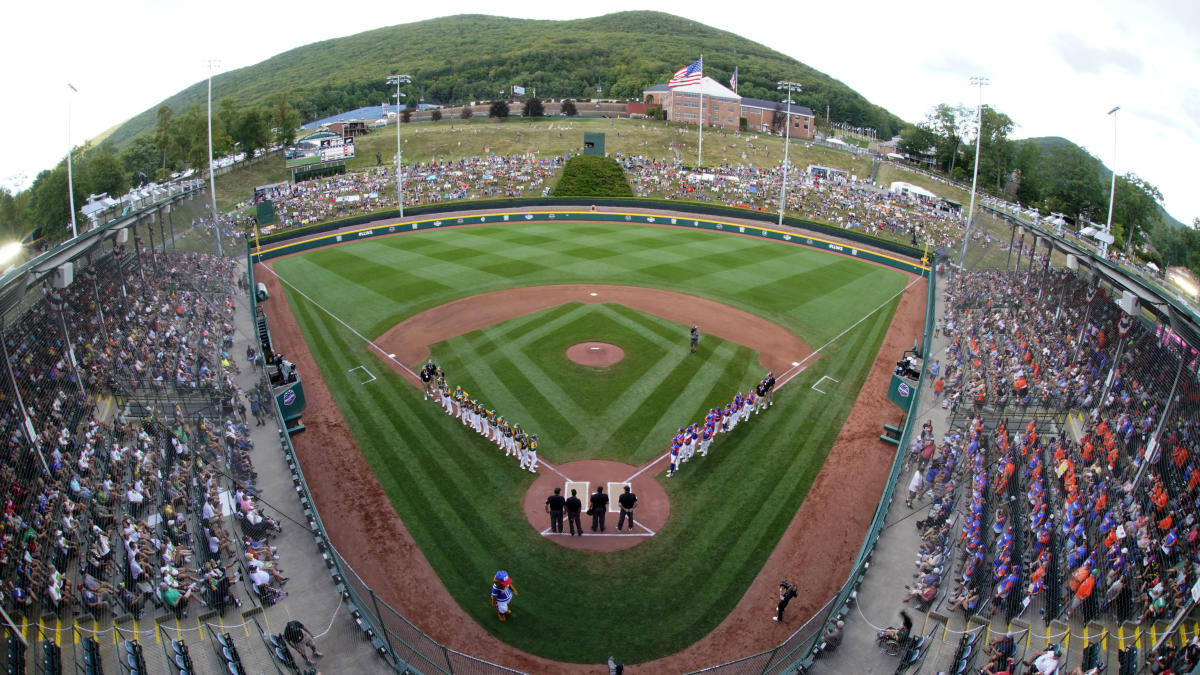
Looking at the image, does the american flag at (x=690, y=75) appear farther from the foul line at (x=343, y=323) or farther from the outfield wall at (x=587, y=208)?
the foul line at (x=343, y=323)

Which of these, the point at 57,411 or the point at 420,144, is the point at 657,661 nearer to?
the point at 57,411

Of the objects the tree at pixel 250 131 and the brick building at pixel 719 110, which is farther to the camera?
the brick building at pixel 719 110

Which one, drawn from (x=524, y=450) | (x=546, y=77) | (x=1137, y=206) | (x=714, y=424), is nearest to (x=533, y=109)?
(x=546, y=77)

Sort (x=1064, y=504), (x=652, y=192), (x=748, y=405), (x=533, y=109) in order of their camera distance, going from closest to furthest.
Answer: (x=1064, y=504) → (x=748, y=405) → (x=652, y=192) → (x=533, y=109)

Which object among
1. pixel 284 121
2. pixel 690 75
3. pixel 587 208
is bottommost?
pixel 587 208

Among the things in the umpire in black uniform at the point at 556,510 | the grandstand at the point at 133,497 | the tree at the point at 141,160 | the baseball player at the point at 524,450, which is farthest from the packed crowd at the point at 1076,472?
the tree at the point at 141,160

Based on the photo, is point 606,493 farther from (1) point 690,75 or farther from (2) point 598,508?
(1) point 690,75

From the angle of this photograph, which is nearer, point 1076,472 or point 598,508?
point 598,508
